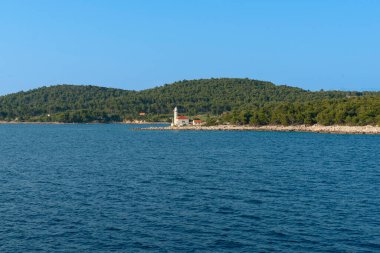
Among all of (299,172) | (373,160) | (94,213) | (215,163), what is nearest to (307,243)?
(94,213)

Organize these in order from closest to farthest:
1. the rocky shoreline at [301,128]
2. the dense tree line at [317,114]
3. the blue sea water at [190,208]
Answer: the blue sea water at [190,208] < the rocky shoreline at [301,128] < the dense tree line at [317,114]

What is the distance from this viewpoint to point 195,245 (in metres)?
24.7

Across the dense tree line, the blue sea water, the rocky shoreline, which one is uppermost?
the dense tree line

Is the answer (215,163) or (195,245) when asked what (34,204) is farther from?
(215,163)

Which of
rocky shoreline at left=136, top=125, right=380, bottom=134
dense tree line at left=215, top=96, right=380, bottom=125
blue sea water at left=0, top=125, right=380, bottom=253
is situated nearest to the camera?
blue sea water at left=0, top=125, right=380, bottom=253

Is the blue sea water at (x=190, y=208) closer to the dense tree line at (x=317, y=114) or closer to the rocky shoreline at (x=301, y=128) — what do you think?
the rocky shoreline at (x=301, y=128)

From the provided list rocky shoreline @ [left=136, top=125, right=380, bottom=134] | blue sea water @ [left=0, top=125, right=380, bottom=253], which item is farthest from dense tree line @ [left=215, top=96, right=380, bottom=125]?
blue sea water @ [left=0, top=125, right=380, bottom=253]

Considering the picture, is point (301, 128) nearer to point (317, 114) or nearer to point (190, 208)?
point (317, 114)

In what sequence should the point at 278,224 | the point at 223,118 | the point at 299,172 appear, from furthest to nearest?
the point at 223,118 → the point at 299,172 → the point at 278,224

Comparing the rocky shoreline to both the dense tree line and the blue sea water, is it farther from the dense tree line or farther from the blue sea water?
the blue sea water

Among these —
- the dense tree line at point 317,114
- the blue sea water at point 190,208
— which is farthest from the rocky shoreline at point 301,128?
the blue sea water at point 190,208

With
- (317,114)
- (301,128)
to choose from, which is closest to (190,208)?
(301,128)

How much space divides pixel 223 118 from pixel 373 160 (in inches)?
4638

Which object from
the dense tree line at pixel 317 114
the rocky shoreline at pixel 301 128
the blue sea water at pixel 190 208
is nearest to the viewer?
the blue sea water at pixel 190 208
